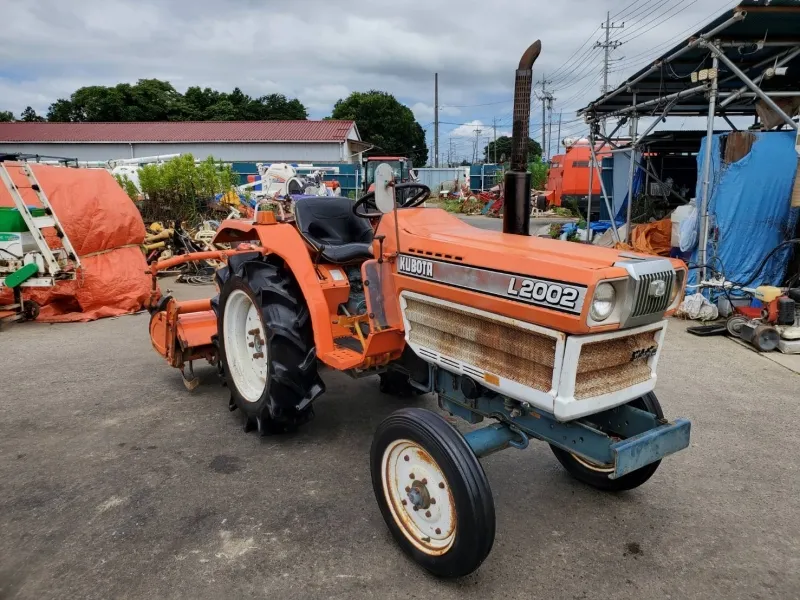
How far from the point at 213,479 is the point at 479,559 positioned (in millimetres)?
1597

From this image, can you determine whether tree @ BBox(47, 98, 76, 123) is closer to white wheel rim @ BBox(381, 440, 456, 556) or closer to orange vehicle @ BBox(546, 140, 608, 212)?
orange vehicle @ BBox(546, 140, 608, 212)

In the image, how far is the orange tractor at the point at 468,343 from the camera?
6.77ft

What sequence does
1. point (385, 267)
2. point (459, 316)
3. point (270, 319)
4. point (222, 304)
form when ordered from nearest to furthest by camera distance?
point (459, 316), point (385, 267), point (270, 319), point (222, 304)

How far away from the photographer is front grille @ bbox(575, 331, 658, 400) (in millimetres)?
2119

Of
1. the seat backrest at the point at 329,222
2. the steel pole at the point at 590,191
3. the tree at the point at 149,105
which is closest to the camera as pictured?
the seat backrest at the point at 329,222

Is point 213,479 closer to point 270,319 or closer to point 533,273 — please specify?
point 270,319

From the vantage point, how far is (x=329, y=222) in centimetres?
373

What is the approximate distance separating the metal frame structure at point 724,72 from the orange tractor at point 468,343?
15.3 ft

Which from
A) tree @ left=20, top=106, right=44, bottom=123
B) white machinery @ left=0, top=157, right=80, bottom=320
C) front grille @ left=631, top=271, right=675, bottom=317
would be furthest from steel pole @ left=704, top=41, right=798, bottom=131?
tree @ left=20, top=106, right=44, bottom=123

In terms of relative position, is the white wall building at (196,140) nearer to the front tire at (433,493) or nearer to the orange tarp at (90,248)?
the orange tarp at (90,248)

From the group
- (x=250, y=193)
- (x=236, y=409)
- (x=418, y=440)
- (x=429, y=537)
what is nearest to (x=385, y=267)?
(x=418, y=440)

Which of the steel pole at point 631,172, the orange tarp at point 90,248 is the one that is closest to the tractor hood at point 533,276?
the orange tarp at point 90,248

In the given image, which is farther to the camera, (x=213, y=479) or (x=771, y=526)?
(x=213, y=479)

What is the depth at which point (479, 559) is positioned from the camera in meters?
2.08
